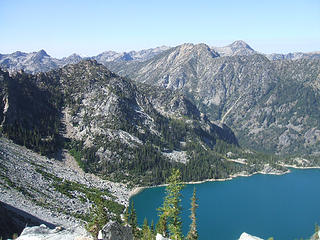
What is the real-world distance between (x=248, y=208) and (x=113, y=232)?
117 metres

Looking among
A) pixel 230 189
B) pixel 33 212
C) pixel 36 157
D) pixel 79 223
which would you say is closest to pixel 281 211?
pixel 230 189

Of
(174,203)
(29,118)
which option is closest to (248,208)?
(174,203)

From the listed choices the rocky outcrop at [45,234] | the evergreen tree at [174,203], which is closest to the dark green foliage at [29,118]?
the rocky outcrop at [45,234]

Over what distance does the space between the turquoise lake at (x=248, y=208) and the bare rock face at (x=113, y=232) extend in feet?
234

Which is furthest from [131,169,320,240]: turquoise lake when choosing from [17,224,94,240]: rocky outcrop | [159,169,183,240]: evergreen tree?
[17,224,94,240]: rocky outcrop

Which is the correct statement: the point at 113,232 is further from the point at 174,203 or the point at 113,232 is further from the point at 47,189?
the point at 47,189

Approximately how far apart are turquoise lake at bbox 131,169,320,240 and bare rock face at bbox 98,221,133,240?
7139 centimetres

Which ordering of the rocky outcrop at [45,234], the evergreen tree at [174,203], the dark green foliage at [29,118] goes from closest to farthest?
the rocky outcrop at [45,234], the evergreen tree at [174,203], the dark green foliage at [29,118]

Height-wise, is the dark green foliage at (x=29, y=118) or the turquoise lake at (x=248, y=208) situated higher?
the dark green foliage at (x=29, y=118)

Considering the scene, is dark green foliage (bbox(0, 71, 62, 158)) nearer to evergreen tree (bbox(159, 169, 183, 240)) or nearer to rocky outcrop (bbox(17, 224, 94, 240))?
rocky outcrop (bbox(17, 224, 94, 240))

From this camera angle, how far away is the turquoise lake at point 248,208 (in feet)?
374

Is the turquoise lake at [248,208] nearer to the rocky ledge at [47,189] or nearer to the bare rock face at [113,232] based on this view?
the rocky ledge at [47,189]

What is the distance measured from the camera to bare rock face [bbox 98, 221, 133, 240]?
3762cm

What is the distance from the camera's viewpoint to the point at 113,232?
38312mm
